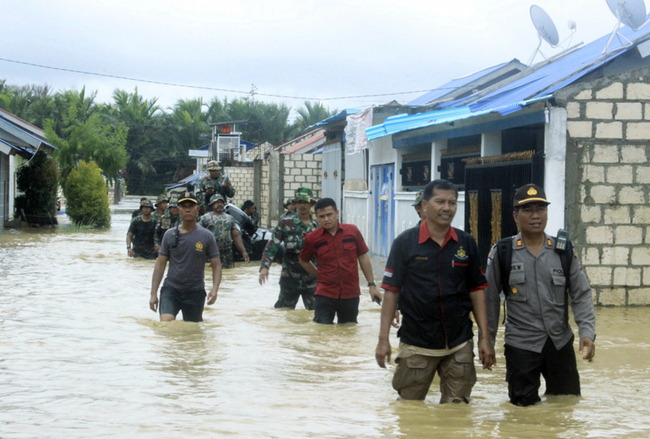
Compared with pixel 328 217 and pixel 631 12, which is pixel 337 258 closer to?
pixel 328 217

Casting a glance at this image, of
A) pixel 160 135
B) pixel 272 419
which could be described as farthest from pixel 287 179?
pixel 160 135

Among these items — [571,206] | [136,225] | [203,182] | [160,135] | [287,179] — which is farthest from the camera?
[160,135]

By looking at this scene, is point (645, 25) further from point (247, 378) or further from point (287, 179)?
point (287, 179)

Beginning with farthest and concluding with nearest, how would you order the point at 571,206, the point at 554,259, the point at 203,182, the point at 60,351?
the point at 203,182 → the point at 571,206 → the point at 60,351 → the point at 554,259

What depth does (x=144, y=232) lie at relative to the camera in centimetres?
2078

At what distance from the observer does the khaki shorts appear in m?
5.57

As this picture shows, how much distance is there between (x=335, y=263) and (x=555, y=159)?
13.6 ft

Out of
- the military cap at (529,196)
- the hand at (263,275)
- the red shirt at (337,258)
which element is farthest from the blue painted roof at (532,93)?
the military cap at (529,196)

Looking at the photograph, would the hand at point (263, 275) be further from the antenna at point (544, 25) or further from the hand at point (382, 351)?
the antenna at point (544, 25)

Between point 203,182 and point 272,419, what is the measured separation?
12.9 m

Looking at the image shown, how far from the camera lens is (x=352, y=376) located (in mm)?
7621

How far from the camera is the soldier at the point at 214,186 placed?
58.7 feet

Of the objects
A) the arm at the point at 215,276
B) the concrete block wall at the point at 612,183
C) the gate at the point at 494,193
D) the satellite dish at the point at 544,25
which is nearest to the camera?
the arm at the point at 215,276

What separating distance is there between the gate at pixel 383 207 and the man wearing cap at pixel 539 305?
42.7 ft
